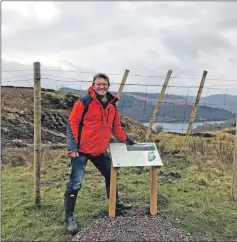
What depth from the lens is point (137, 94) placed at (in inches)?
409

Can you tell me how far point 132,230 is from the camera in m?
4.32

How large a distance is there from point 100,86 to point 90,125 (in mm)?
503

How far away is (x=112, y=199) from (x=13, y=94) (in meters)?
11.7

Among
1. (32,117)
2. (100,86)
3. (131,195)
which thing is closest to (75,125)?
(100,86)

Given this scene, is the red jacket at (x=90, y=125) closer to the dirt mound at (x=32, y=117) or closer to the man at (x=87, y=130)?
the man at (x=87, y=130)

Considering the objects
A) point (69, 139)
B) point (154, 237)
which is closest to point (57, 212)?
point (69, 139)

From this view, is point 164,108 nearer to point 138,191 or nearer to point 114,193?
point 138,191

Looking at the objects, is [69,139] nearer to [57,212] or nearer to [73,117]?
[73,117]

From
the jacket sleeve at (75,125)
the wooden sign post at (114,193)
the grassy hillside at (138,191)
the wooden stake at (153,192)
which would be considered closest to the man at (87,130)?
the jacket sleeve at (75,125)

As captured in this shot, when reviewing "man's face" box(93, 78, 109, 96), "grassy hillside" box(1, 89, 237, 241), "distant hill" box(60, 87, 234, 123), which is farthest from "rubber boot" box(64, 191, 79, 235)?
"distant hill" box(60, 87, 234, 123)

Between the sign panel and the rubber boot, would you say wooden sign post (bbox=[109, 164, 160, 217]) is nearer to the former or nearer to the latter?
the sign panel

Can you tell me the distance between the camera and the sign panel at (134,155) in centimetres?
482

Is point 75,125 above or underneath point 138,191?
above

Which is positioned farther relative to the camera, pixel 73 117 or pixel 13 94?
pixel 13 94
